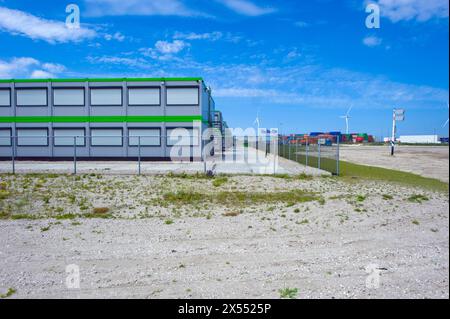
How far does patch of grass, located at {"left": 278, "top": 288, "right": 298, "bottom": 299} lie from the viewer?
4348 mm

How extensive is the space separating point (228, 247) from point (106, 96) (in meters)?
26.1

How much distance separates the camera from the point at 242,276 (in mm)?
5008

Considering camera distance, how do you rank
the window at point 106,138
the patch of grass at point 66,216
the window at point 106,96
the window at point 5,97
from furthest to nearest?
the window at point 5,97, the window at point 106,138, the window at point 106,96, the patch of grass at point 66,216

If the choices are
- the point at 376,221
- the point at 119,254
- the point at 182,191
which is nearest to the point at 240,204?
the point at 182,191

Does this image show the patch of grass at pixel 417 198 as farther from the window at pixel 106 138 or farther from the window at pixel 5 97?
the window at pixel 5 97

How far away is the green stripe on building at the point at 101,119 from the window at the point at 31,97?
3.97ft

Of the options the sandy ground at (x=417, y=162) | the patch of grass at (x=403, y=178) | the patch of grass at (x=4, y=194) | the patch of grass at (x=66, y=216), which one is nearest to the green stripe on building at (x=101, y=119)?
the patch of grass at (x=403, y=178)

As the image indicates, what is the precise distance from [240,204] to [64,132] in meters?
24.6

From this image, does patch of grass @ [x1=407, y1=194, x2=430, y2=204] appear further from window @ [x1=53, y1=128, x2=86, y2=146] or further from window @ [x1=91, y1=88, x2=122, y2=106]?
window @ [x1=53, y1=128, x2=86, y2=146]

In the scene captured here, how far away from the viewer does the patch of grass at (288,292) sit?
4348mm

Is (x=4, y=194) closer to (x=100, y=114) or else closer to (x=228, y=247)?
(x=228, y=247)

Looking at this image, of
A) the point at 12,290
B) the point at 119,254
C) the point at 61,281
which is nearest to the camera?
the point at 12,290
